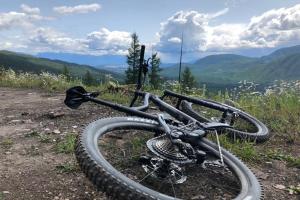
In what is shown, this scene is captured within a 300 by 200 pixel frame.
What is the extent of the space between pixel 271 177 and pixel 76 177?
2.93 metres

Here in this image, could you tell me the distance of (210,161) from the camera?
5559 mm

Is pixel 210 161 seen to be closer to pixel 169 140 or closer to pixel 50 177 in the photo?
pixel 169 140

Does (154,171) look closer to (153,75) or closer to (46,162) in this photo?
(46,162)

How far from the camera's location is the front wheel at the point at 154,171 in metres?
3.98

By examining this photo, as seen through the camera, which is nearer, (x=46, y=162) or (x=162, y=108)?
(x=46, y=162)

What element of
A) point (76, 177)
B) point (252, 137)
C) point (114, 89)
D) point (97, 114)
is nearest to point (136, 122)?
point (76, 177)

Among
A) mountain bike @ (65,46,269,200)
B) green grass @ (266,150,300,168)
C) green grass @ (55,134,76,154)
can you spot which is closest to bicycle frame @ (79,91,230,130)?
mountain bike @ (65,46,269,200)

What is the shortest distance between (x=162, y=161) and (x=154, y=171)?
A: 0.27 meters

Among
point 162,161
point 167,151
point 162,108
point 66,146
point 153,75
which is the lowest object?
point 153,75

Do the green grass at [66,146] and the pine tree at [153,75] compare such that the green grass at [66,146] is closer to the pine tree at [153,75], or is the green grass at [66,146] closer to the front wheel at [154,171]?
the front wheel at [154,171]

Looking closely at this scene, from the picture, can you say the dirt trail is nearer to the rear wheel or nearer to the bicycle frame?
the rear wheel

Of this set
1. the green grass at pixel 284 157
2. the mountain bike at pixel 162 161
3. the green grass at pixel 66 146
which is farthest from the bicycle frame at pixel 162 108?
the green grass at pixel 284 157

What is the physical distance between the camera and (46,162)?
6.25 m

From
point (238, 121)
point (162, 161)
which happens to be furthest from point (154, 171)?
point (238, 121)
